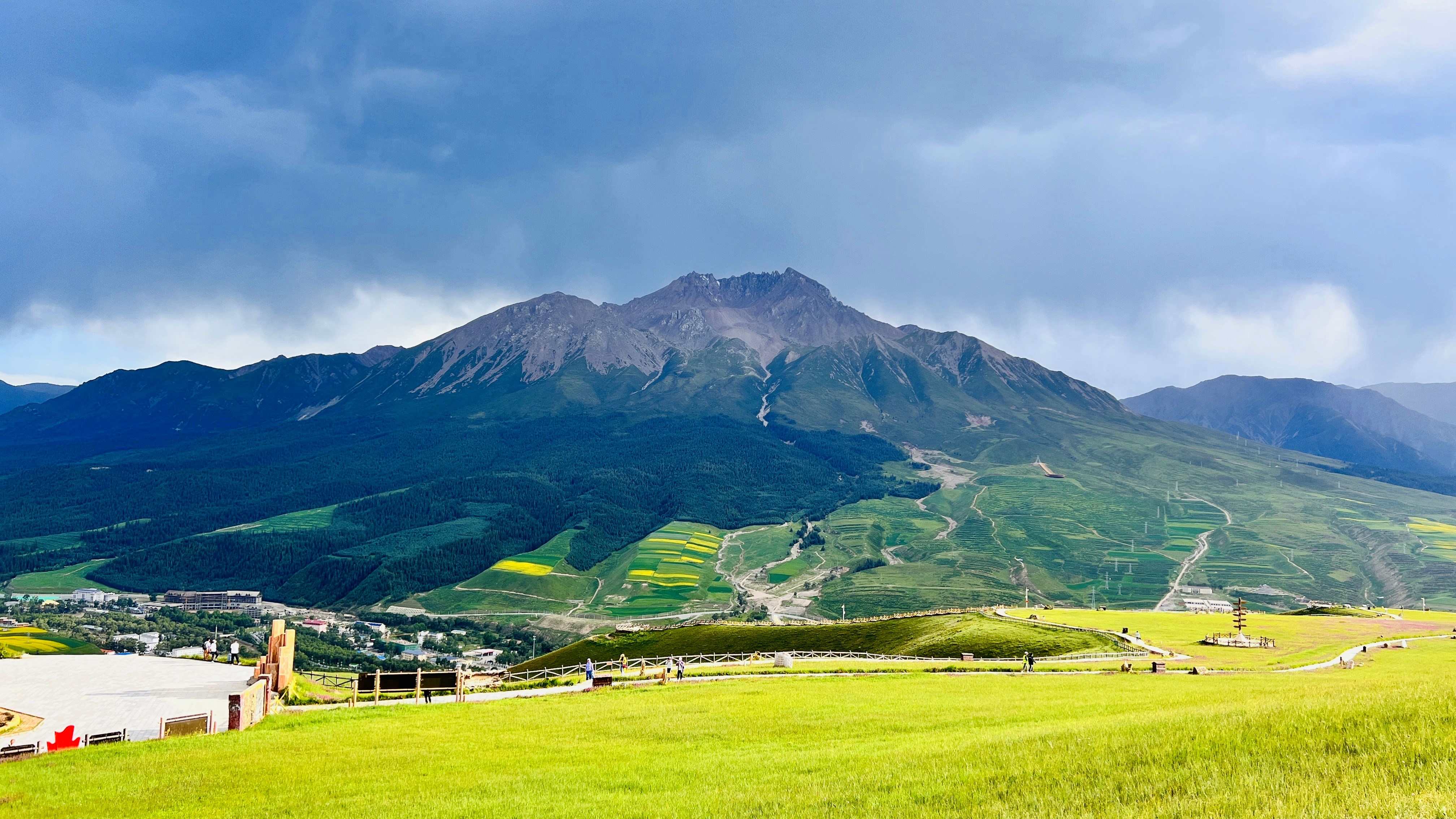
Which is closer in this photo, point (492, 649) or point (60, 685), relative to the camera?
point (60, 685)

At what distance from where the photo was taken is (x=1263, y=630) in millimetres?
78250

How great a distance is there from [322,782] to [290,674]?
26.0m

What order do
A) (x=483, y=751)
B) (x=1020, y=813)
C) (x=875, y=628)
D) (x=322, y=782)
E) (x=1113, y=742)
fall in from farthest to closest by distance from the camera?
(x=875, y=628), (x=483, y=751), (x=322, y=782), (x=1113, y=742), (x=1020, y=813)

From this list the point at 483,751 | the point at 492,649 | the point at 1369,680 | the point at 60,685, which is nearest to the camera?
the point at 483,751

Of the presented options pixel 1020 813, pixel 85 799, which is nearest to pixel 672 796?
pixel 1020 813

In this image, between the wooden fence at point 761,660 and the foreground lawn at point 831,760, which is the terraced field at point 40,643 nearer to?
the wooden fence at point 761,660

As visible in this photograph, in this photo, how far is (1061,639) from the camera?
69562 millimetres

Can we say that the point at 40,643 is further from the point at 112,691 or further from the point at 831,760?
the point at 831,760

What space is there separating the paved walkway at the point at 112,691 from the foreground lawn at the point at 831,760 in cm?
790

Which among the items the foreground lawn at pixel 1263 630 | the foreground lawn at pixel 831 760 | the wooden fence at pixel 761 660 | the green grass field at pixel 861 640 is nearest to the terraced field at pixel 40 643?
the green grass field at pixel 861 640

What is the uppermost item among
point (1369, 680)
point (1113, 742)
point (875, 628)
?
point (1113, 742)

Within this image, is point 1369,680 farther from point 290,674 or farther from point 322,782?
point 290,674

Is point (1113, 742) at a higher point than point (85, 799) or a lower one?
higher

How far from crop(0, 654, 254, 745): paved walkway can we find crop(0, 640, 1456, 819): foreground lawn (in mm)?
7899
